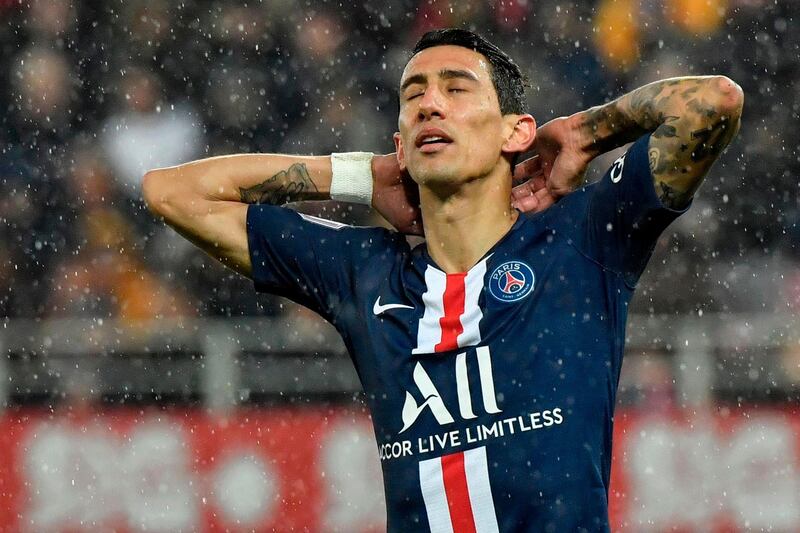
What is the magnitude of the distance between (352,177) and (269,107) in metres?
4.98

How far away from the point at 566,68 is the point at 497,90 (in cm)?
536

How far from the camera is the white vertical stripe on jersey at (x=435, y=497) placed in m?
3.43

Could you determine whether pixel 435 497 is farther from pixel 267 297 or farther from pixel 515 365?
pixel 267 297

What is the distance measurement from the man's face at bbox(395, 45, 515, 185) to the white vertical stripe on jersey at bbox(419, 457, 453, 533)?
2.69ft

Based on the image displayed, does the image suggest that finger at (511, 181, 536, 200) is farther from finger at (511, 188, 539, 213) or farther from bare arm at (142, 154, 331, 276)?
bare arm at (142, 154, 331, 276)

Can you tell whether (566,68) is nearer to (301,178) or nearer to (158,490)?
(158,490)

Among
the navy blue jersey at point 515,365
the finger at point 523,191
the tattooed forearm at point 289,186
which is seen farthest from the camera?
the tattooed forearm at point 289,186

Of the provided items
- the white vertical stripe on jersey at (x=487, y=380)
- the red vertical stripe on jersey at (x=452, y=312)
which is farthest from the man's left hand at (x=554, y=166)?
the white vertical stripe on jersey at (x=487, y=380)

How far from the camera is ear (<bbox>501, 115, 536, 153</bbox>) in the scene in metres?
3.88

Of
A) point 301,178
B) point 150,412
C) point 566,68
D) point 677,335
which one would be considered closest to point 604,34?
point 566,68

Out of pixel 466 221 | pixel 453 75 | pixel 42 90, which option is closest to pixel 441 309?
pixel 466 221

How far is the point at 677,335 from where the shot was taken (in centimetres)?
742

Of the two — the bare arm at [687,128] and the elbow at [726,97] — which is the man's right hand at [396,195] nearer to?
the bare arm at [687,128]

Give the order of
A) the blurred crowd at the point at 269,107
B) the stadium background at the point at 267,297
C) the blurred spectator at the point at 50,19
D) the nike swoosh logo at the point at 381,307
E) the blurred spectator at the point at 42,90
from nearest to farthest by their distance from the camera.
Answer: the nike swoosh logo at the point at 381,307 → the stadium background at the point at 267,297 → the blurred crowd at the point at 269,107 → the blurred spectator at the point at 42,90 → the blurred spectator at the point at 50,19
